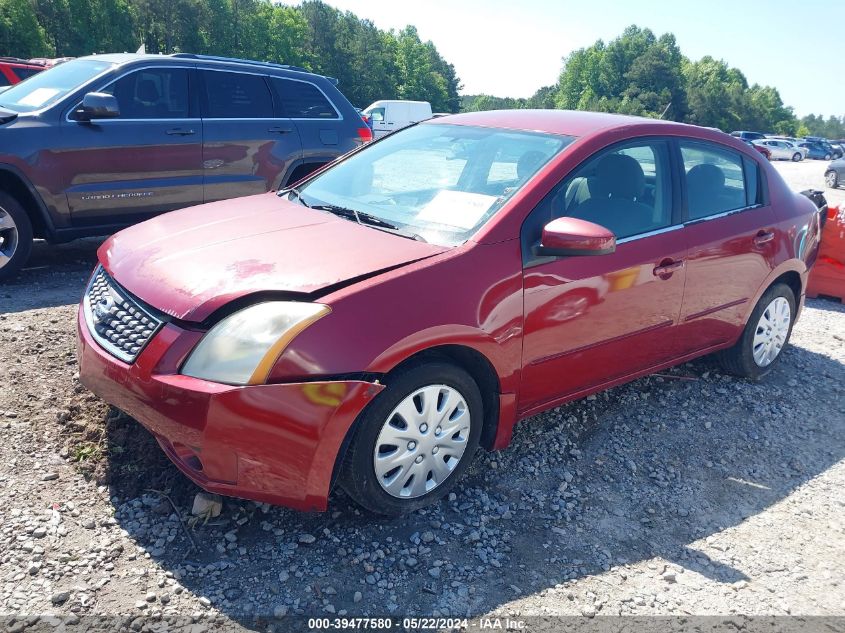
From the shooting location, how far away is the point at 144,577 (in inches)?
98.7

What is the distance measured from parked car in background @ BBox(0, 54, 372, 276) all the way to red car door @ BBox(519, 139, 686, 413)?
13.7 feet

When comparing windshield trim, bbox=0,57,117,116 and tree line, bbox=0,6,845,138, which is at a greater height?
tree line, bbox=0,6,845,138

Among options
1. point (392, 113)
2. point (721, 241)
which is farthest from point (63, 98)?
point (392, 113)

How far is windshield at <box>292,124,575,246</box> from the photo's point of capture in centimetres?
325

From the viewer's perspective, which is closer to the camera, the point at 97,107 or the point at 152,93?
the point at 97,107

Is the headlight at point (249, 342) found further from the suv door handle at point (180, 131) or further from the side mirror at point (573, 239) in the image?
the suv door handle at point (180, 131)

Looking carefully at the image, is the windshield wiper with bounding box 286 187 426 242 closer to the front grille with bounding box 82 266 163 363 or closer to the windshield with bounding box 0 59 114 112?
the front grille with bounding box 82 266 163 363

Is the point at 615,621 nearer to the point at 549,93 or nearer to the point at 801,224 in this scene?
the point at 801,224

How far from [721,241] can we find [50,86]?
567 cm

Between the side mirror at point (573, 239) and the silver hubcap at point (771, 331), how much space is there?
213 cm

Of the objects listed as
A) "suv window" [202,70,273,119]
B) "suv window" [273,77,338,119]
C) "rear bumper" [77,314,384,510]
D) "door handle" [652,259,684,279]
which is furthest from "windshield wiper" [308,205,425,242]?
"suv window" [273,77,338,119]

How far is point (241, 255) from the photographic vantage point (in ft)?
9.64

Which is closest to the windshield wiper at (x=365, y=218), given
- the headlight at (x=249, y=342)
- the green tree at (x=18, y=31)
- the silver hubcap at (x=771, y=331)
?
the headlight at (x=249, y=342)

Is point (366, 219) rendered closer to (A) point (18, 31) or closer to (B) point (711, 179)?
(B) point (711, 179)
